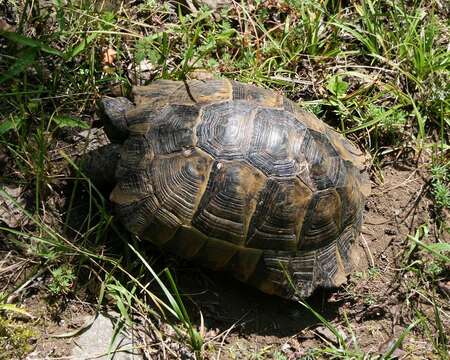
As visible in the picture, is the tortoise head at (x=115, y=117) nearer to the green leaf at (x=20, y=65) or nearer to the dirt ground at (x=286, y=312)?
the green leaf at (x=20, y=65)

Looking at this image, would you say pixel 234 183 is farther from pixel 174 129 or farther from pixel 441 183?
pixel 441 183

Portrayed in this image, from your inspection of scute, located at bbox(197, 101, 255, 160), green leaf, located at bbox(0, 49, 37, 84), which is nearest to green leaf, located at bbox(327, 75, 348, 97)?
scute, located at bbox(197, 101, 255, 160)

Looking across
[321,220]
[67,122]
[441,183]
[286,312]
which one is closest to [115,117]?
[67,122]

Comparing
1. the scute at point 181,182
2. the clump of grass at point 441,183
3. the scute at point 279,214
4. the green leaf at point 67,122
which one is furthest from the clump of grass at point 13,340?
the clump of grass at point 441,183

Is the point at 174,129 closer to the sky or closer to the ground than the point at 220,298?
closer to the sky

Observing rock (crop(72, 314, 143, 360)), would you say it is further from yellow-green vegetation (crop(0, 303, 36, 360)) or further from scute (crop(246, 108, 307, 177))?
scute (crop(246, 108, 307, 177))

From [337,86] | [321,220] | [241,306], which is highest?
[337,86]
